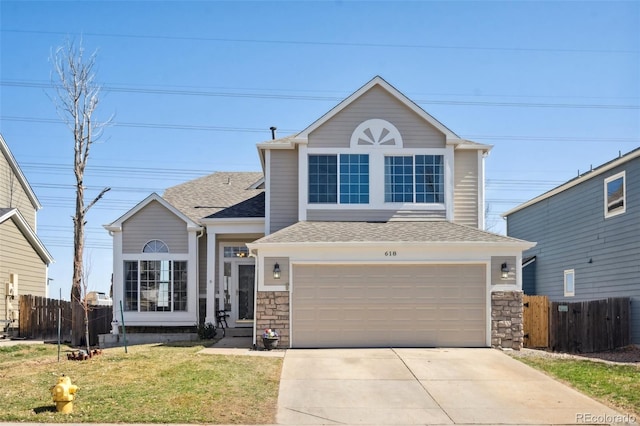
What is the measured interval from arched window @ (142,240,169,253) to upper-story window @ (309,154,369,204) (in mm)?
4801

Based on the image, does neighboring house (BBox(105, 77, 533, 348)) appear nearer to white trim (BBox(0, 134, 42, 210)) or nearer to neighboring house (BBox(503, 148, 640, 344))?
neighboring house (BBox(503, 148, 640, 344))

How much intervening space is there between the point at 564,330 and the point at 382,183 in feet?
21.3

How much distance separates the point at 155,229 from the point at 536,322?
11.5 metres

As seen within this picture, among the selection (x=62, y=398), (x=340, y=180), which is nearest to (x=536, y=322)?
(x=340, y=180)

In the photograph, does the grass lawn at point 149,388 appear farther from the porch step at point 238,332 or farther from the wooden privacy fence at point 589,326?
the wooden privacy fence at point 589,326

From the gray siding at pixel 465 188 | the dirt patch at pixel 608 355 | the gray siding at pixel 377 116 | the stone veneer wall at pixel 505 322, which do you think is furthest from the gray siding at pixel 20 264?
the dirt patch at pixel 608 355

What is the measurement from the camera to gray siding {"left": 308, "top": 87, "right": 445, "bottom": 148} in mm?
18797

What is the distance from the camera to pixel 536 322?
18.2 metres

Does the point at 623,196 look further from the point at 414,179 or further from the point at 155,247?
the point at 155,247

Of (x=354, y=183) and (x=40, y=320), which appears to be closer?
(x=354, y=183)

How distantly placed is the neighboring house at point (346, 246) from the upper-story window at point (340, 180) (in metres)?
0.03

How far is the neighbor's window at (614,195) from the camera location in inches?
749

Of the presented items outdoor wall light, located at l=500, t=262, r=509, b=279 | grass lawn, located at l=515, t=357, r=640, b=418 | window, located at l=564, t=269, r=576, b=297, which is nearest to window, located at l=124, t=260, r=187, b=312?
outdoor wall light, located at l=500, t=262, r=509, b=279

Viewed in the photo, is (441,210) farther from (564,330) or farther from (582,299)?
(582,299)
